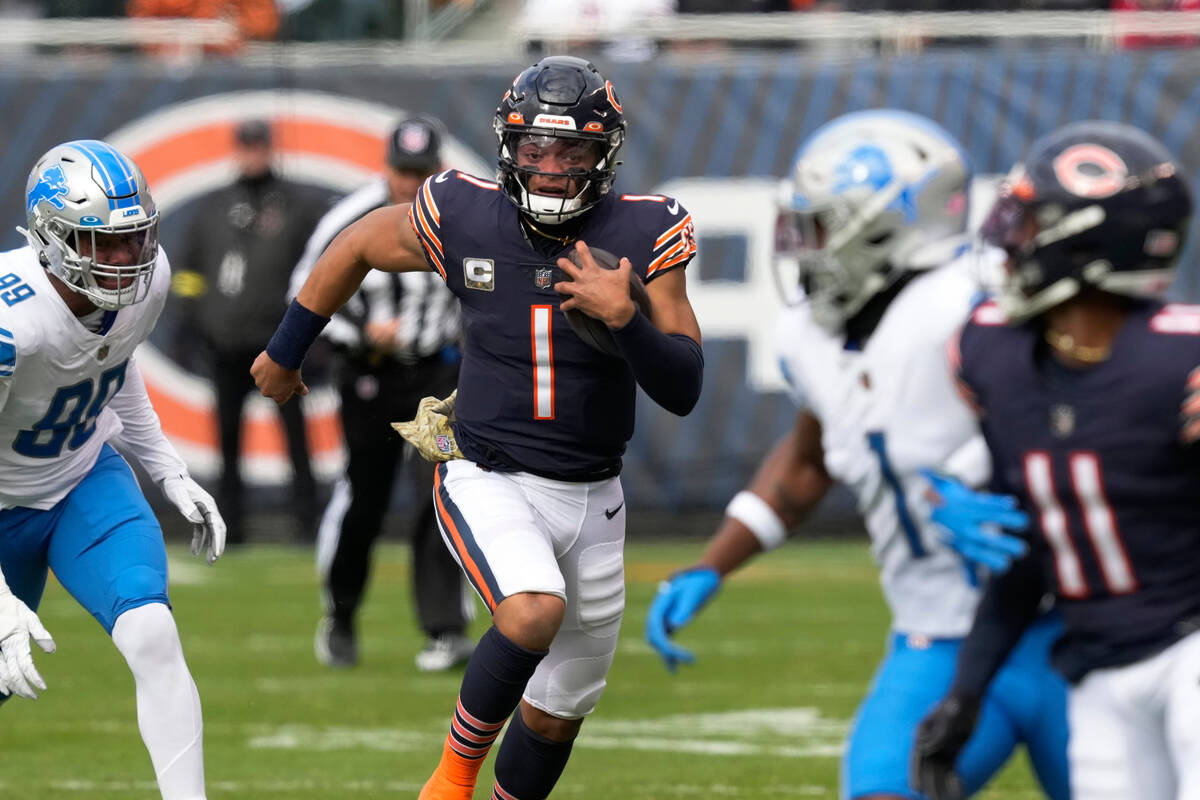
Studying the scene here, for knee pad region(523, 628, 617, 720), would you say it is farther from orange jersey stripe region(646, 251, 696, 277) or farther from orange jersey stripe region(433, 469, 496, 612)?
orange jersey stripe region(646, 251, 696, 277)

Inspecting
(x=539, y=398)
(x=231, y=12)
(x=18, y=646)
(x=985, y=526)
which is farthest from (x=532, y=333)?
(x=231, y=12)

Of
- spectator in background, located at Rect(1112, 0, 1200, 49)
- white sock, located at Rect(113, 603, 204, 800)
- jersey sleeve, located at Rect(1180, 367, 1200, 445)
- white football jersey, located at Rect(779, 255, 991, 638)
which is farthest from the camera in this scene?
spectator in background, located at Rect(1112, 0, 1200, 49)

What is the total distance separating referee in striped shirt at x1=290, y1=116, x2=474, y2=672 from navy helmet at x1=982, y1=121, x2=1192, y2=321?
4245 millimetres

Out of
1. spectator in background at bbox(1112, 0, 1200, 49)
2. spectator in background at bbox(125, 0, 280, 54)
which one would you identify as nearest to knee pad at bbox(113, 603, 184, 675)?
spectator in background at bbox(1112, 0, 1200, 49)

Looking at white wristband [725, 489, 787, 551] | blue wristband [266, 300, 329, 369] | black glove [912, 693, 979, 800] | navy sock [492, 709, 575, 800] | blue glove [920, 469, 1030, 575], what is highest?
blue glove [920, 469, 1030, 575]

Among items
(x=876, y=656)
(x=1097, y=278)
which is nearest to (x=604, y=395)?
(x=1097, y=278)

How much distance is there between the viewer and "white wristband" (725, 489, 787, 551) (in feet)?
14.4

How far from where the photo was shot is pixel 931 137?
4.24m

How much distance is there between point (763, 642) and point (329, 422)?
3.91 metres

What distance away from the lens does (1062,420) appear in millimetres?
3188

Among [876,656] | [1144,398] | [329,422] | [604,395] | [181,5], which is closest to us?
[1144,398]

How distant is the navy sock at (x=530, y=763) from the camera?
4.52 meters

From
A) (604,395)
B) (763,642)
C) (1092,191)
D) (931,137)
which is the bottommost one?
(763,642)

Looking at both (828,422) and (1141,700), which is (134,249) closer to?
(828,422)
